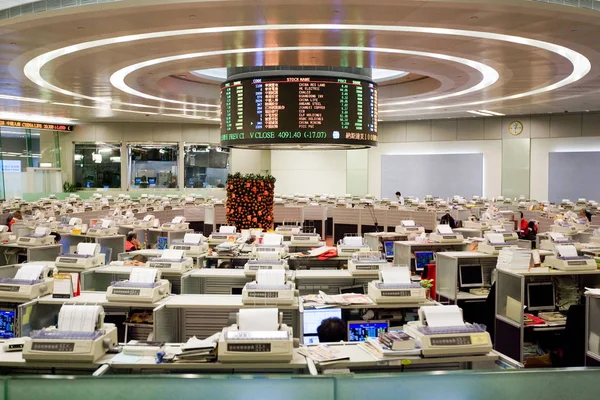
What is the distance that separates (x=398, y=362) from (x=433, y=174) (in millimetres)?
22426

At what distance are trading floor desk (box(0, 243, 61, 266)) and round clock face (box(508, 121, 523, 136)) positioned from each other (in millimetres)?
19255

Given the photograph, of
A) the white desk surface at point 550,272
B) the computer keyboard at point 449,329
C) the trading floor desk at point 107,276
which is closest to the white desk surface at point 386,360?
the computer keyboard at point 449,329

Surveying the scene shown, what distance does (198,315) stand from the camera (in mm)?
5898

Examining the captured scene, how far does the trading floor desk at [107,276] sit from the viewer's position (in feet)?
23.4

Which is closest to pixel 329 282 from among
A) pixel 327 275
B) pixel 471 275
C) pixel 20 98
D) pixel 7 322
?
pixel 327 275

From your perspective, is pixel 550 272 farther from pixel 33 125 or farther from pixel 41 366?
pixel 33 125

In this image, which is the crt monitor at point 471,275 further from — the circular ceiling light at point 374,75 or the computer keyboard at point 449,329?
the circular ceiling light at point 374,75

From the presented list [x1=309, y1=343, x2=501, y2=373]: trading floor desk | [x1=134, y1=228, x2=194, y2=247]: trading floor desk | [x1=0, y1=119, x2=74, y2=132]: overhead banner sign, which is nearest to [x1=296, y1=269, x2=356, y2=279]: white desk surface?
[x1=309, y1=343, x2=501, y2=373]: trading floor desk

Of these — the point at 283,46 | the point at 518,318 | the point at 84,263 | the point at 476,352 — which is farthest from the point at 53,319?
the point at 283,46

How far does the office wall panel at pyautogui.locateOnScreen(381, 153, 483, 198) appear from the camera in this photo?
83.0 feet

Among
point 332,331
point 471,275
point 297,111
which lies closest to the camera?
point 332,331

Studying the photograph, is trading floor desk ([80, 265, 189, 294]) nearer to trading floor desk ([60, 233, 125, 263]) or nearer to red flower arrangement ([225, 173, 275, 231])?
trading floor desk ([60, 233, 125, 263])

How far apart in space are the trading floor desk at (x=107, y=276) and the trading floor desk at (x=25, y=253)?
133 inches

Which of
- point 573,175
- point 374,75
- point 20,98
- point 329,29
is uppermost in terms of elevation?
point 374,75
